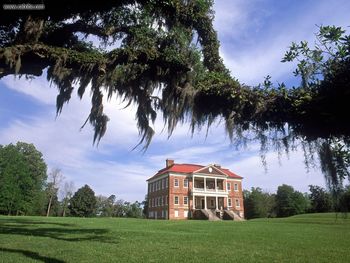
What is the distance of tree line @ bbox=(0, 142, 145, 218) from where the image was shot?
57.1 meters

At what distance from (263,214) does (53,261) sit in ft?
212

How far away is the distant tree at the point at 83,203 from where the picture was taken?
72.4 meters

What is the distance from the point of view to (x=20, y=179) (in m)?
59.1

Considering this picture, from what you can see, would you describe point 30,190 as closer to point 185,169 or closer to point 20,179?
point 20,179

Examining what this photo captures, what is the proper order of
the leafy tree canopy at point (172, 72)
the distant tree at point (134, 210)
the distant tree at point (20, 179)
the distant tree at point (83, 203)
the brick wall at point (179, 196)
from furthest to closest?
1. the distant tree at point (134, 210)
2. the distant tree at point (83, 203)
3. the distant tree at point (20, 179)
4. the brick wall at point (179, 196)
5. the leafy tree canopy at point (172, 72)

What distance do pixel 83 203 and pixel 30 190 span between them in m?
14.7

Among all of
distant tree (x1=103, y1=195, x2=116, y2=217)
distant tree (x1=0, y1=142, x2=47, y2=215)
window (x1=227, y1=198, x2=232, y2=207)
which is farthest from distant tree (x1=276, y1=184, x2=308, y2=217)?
distant tree (x1=0, y1=142, x2=47, y2=215)

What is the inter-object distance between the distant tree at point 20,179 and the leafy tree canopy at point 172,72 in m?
56.2

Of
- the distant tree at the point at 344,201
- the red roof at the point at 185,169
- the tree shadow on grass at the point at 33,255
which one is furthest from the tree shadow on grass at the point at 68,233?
the red roof at the point at 185,169

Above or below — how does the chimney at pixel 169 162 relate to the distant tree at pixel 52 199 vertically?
above

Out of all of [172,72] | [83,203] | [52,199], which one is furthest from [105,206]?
[172,72]

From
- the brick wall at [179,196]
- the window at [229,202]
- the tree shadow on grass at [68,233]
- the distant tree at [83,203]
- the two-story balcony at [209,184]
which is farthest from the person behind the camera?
the distant tree at [83,203]

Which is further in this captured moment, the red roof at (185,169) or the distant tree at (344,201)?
the red roof at (185,169)

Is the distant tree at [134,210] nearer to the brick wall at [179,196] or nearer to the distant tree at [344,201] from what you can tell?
the brick wall at [179,196]
